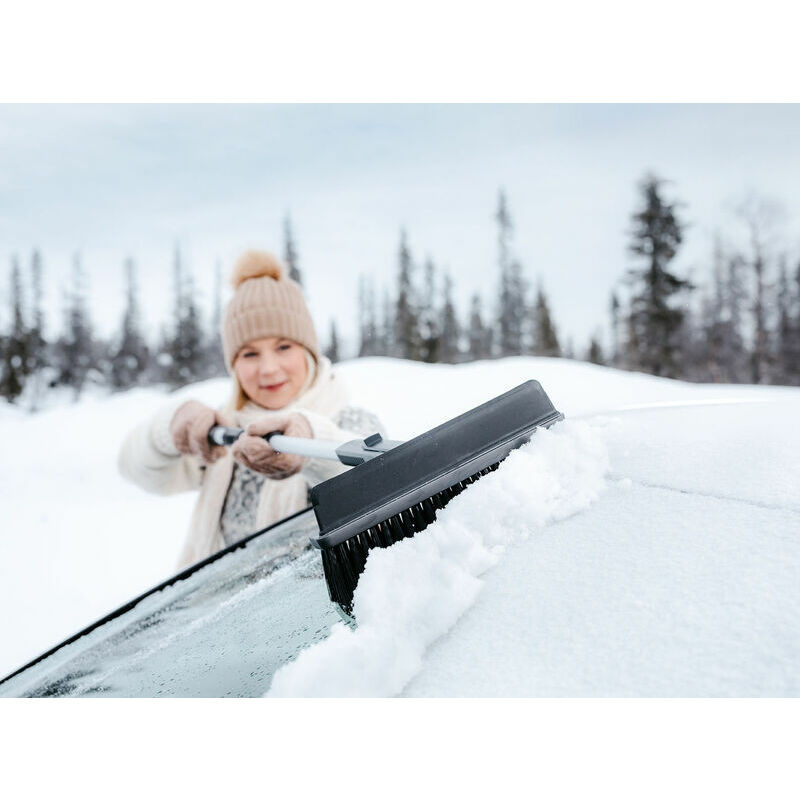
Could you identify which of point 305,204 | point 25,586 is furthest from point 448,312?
point 25,586

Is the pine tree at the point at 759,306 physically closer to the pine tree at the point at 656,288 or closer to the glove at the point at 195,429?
the pine tree at the point at 656,288

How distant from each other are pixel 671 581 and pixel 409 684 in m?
0.23

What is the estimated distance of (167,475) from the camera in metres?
1.55

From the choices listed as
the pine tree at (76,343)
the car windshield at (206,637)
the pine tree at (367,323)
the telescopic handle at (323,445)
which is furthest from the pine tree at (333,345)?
the car windshield at (206,637)

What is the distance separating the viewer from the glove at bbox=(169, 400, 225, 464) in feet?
4.31

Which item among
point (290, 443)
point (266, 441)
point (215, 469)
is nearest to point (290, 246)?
point (215, 469)

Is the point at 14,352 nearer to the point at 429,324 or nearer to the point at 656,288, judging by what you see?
the point at 429,324

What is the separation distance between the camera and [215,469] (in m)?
1.49

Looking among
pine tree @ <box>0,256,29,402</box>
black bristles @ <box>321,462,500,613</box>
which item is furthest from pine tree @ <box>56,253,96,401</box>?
black bristles @ <box>321,462,500,613</box>

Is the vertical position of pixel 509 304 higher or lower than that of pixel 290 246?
lower

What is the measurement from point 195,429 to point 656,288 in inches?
286

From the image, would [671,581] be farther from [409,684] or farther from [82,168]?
[82,168]

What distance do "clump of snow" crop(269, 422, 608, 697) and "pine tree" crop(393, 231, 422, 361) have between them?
24.9 ft
